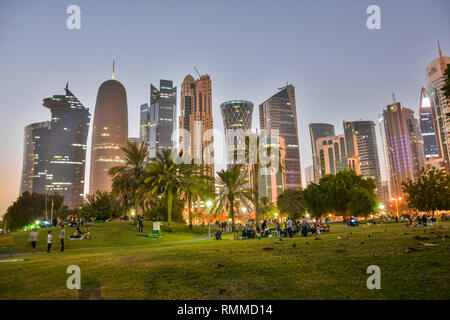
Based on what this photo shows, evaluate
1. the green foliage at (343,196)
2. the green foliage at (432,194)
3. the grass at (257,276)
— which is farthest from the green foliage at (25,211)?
the green foliage at (432,194)

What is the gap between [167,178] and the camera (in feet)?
143

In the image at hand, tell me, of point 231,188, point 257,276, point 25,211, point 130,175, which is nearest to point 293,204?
point 231,188

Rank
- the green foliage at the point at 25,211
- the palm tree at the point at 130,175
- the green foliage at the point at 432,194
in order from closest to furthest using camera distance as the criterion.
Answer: the palm tree at the point at 130,175
the green foliage at the point at 432,194
the green foliage at the point at 25,211

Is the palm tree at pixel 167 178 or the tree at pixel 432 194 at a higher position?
the palm tree at pixel 167 178

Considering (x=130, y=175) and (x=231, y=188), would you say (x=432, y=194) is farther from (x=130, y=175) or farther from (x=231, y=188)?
(x=130, y=175)

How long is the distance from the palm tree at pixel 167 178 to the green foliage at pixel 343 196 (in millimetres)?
29473

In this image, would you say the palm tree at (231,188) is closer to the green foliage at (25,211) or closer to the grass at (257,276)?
the grass at (257,276)

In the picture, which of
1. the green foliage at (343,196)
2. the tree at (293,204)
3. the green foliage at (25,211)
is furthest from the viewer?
the green foliage at (25,211)

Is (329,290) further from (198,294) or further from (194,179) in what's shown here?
(194,179)

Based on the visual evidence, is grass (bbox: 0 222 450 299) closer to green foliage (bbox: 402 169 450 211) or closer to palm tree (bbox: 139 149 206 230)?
palm tree (bbox: 139 149 206 230)

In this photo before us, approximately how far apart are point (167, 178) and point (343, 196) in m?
36.8

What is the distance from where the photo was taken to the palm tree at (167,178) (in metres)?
42.9

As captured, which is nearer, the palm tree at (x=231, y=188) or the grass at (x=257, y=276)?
the grass at (x=257, y=276)

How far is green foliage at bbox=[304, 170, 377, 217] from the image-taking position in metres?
56.8
